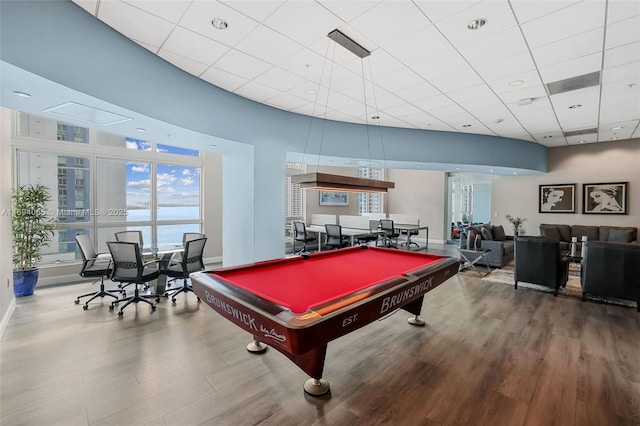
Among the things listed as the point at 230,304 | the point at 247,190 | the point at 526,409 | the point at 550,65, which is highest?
the point at 550,65

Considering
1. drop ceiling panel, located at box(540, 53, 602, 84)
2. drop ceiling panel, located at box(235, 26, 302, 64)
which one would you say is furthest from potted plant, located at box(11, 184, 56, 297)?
drop ceiling panel, located at box(540, 53, 602, 84)

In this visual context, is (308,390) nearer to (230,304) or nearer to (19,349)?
(230,304)

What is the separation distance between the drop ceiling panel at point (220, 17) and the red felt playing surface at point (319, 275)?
225cm

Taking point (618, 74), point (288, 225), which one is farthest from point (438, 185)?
point (618, 74)

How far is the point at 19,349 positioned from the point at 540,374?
4.92 meters

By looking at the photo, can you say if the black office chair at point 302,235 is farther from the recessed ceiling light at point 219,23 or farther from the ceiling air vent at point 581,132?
the ceiling air vent at point 581,132

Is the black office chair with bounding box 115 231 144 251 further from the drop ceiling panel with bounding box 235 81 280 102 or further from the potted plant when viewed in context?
the drop ceiling panel with bounding box 235 81 280 102

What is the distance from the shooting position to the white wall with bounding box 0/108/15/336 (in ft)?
11.5

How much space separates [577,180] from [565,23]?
26.4 ft

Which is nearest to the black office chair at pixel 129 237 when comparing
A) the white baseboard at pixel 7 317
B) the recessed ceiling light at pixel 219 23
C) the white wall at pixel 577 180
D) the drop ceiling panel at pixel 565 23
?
the white baseboard at pixel 7 317

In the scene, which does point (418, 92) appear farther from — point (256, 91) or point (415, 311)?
point (415, 311)

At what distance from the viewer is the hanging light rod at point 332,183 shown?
338cm

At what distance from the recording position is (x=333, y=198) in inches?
415

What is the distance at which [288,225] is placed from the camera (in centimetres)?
948
